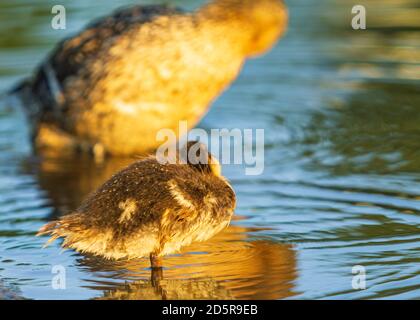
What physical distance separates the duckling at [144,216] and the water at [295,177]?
247 millimetres

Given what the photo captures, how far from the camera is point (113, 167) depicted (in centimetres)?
976

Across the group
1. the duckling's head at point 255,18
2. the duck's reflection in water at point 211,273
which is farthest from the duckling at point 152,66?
the duck's reflection in water at point 211,273

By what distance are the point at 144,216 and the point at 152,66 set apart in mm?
3081

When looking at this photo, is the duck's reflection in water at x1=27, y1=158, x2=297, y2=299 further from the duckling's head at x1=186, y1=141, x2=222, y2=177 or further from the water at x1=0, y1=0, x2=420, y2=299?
the duckling's head at x1=186, y1=141, x2=222, y2=177

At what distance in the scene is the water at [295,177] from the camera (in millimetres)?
6477

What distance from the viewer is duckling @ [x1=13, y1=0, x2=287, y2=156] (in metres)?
9.30

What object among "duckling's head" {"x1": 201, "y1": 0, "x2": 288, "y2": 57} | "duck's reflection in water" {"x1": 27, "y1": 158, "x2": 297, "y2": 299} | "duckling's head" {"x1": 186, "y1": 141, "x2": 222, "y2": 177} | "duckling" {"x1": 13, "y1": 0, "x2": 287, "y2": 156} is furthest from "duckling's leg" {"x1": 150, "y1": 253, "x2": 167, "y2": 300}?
"duckling's head" {"x1": 201, "y1": 0, "x2": 288, "y2": 57}

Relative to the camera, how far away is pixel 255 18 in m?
9.44

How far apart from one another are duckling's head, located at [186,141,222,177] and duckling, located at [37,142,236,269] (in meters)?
0.23
